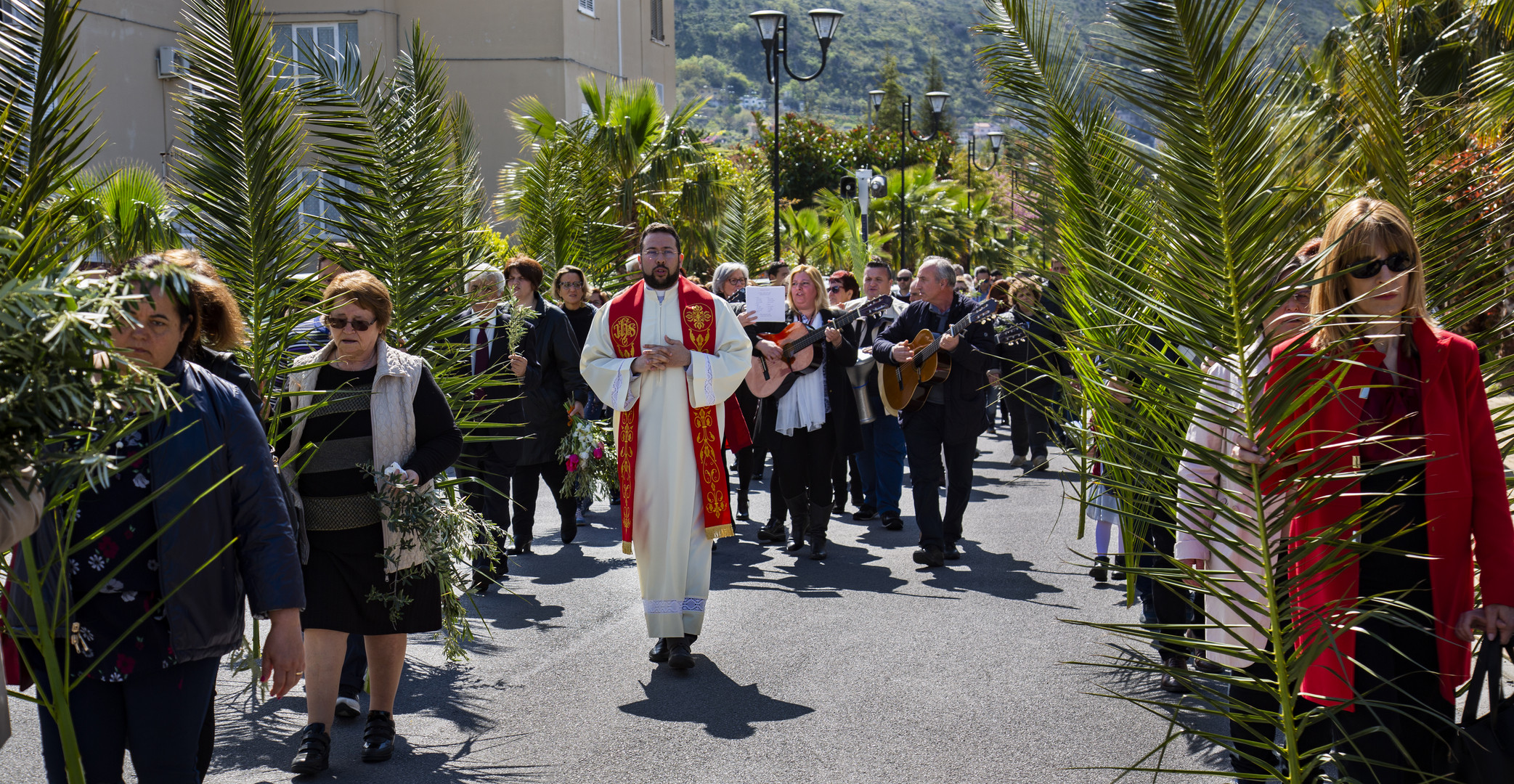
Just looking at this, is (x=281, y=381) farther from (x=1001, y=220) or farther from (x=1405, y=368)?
(x=1405, y=368)

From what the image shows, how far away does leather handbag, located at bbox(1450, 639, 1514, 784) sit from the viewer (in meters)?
2.97

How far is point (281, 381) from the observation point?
18.5ft

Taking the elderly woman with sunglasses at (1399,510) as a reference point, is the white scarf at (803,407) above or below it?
below

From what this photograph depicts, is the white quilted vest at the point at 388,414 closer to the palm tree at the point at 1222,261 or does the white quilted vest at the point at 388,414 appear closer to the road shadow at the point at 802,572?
the palm tree at the point at 1222,261

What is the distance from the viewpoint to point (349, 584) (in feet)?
15.8

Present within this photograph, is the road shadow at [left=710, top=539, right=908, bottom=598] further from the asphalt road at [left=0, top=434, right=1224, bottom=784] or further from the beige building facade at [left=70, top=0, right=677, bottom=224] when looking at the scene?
the beige building facade at [left=70, top=0, right=677, bottom=224]

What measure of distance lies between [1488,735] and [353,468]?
3.67 m

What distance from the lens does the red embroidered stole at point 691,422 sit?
6.65 meters

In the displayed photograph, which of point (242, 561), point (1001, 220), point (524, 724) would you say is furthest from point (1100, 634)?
point (242, 561)

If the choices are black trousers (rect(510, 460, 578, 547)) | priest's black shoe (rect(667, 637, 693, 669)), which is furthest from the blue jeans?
priest's black shoe (rect(667, 637, 693, 669))

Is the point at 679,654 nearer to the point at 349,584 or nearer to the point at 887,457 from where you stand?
the point at 349,584

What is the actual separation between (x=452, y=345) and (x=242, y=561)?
3061mm

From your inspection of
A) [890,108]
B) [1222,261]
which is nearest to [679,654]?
[1222,261]

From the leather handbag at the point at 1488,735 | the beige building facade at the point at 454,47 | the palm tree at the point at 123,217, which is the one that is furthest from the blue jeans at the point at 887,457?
the beige building facade at the point at 454,47
